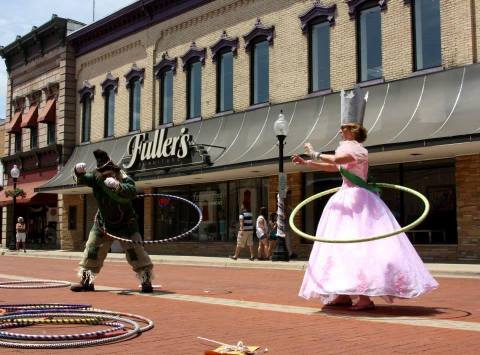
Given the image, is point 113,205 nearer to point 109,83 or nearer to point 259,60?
point 259,60

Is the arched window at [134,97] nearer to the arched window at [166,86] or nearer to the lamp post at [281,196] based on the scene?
the arched window at [166,86]

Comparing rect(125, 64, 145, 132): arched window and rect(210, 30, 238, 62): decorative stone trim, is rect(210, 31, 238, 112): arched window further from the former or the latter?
rect(125, 64, 145, 132): arched window

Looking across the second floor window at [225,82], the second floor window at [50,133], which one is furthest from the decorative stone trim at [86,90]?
the second floor window at [225,82]

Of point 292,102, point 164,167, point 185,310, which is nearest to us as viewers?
point 185,310

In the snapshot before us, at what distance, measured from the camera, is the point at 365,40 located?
20.0m

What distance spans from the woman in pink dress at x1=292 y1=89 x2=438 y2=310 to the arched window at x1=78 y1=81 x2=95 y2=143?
25.8 metres

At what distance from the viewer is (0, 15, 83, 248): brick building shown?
3256 cm

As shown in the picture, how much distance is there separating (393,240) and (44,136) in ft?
97.6

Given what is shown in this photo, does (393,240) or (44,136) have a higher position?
(44,136)

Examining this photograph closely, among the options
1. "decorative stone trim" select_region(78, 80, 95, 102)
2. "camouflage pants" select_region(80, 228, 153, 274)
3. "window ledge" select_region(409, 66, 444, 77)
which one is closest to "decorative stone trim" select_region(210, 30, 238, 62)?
"window ledge" select_region(409, 66, 444, 77)

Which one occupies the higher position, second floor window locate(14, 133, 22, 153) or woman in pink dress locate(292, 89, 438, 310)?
second floor window locate(14, 133, 22, 153)

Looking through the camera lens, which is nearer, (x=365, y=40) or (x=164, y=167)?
(x=365, y=40)

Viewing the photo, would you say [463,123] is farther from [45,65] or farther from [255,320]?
[45,65]

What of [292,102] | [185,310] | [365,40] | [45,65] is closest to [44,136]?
[45,65]
